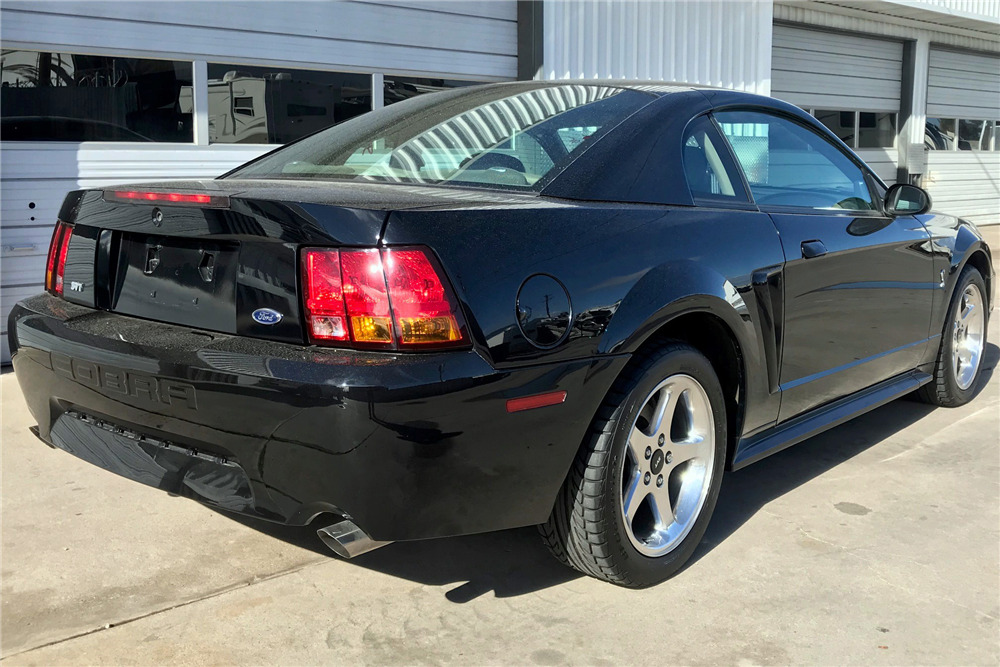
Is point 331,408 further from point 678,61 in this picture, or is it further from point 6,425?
point 678,61

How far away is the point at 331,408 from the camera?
2.08 meters

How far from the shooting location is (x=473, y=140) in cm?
289

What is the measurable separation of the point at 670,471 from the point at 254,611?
1.31 metres

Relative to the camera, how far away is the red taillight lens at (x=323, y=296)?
7.09 ft

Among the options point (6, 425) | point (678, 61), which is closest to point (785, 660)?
point (6, 425)

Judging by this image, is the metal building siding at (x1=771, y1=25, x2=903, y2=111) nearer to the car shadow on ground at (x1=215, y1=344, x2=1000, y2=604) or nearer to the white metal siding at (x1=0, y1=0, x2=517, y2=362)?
the white metal siding at (x1=0, y1=0, x2=517, y2=362)

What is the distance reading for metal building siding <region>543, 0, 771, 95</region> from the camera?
8.20 m

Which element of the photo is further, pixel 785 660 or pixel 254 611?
pixel 254 611

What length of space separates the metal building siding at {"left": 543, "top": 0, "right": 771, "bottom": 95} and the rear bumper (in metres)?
6.20

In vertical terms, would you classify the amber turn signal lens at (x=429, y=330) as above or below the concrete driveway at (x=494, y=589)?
above

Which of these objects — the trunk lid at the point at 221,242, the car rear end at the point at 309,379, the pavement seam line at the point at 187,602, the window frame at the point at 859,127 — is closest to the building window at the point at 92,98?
the trunk lid at the point at 221,242

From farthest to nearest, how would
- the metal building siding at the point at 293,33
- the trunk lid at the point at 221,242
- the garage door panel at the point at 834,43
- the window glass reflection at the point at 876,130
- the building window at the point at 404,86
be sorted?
the window glass reflection at the point at 876,130, the garage door panel at the point at 834,43, the building window at the point at 404,86, the metal building siding at the point at 293,33, the trunk lid at the point at 221,242

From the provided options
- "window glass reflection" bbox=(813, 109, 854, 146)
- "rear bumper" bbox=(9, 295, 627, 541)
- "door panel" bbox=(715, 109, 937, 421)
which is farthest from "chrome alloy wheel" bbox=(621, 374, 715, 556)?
"window glass reflection" bbox=(813, 109, 854, 146)

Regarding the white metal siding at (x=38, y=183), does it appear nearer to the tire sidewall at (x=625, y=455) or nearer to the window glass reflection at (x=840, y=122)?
the tire sidewall at (x=625, y=455)
